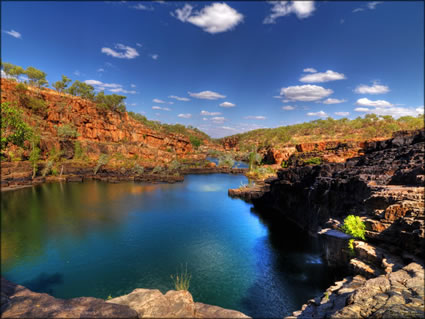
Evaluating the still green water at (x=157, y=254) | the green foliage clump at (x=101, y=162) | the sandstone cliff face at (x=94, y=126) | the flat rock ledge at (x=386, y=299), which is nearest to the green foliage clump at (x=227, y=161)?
the sandstone cliff face at (x=94, y=126)

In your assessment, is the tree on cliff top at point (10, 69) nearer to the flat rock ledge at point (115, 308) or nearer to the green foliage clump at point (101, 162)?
the green foliage clump at point (101, 162)

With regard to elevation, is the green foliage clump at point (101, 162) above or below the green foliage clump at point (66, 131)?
below

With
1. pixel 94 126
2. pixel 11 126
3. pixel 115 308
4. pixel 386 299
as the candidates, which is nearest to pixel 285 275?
pixel 386 299

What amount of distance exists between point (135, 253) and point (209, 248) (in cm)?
548

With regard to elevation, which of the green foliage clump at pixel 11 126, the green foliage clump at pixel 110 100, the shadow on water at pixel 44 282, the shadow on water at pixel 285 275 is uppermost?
the green foliage clump at pixel 110 100

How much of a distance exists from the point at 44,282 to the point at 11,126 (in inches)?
361

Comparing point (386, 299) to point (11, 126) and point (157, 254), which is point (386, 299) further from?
point (157, 254)

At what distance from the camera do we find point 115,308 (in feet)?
12.2

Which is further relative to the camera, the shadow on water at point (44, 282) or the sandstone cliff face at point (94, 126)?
Result: the sandstone cliff face at point (94, 126)

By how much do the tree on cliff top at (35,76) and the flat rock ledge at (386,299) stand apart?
83.2 meters

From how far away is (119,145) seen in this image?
203 feet

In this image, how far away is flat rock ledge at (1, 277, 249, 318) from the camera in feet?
11.4

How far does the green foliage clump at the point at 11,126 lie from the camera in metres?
7.45

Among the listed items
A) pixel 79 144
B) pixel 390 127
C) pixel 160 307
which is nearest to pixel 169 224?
pixel 160 307
